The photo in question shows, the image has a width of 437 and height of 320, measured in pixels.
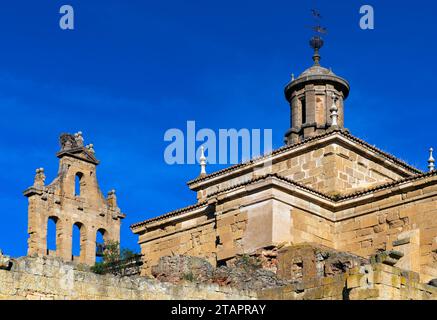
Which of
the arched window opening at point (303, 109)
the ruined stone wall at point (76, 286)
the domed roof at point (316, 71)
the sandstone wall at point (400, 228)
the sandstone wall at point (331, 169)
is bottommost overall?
the ruined stone wall at point (76, 286)

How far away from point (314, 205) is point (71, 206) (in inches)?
758

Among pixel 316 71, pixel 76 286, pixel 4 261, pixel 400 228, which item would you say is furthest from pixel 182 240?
pixel 4 261

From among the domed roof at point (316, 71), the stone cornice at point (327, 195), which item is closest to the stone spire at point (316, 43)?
the domed roof at point (316, 71)

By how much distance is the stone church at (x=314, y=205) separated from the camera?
30.8m

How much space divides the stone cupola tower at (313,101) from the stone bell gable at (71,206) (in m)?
13.3

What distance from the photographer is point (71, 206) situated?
163ft

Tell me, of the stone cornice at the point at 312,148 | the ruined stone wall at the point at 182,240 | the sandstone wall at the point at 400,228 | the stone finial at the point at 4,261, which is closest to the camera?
the stone finial at the point at 4,261

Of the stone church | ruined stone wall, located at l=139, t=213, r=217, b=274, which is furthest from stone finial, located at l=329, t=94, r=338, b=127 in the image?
ruined stone wall, located at l=139, t=213, r=217, b=274

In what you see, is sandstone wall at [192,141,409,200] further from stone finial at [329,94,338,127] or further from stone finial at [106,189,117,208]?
stone finial at [106,189,117,208]

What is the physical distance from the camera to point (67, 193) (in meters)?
49.6

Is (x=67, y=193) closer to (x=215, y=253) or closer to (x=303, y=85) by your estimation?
(x=303, y=85)

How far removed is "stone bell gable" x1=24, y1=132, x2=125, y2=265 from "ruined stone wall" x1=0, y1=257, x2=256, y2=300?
26318 mm

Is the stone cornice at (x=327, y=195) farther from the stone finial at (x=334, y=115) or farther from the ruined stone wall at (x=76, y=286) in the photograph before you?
the ruined stone wall at (x=76, y=286)
